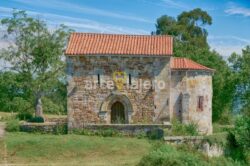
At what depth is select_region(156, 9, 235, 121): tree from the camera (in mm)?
46938

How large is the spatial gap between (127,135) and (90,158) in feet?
17.1

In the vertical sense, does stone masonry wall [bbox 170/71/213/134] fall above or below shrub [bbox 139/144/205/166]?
above

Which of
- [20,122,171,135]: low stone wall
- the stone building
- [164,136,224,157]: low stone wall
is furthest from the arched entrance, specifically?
[164,136,224,157]: low stone wall

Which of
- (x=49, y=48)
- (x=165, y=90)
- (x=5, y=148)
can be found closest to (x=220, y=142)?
(x=165, y=90)

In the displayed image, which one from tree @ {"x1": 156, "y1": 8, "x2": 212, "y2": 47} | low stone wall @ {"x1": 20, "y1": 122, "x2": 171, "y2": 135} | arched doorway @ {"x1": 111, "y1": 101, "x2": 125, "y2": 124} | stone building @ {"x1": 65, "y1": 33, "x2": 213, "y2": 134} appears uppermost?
tree @ {"x1": 156, "y1": 8, "x2": 212, "y2": 47}

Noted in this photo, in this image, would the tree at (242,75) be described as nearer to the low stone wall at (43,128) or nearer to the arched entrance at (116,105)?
the arched entrance at (116,105)

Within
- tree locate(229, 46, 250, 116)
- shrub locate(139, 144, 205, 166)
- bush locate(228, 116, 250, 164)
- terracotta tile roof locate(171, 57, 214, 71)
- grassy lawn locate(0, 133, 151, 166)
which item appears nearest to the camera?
shrub locate(139, 144, 205, 166)

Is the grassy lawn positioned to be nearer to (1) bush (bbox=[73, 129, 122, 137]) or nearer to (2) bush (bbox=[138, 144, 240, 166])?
(2) bush (bbox=[138, 144, 240, 166])

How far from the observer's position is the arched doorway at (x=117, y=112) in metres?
34.4

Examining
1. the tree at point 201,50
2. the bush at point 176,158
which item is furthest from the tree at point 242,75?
the bush at point 176,158

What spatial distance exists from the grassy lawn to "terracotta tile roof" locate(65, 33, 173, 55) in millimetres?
6863

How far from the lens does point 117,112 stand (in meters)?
34.6

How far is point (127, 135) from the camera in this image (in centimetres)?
3159

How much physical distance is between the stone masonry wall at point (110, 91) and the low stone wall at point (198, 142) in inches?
172
